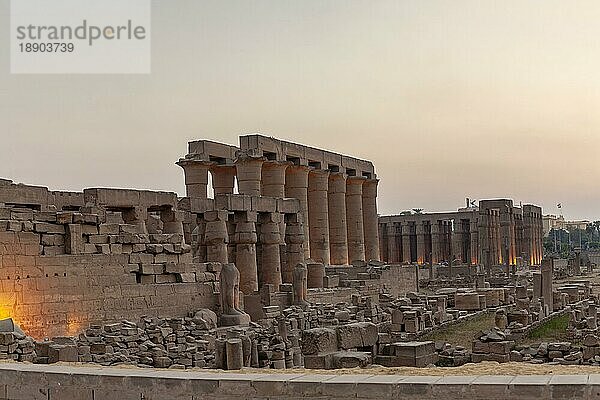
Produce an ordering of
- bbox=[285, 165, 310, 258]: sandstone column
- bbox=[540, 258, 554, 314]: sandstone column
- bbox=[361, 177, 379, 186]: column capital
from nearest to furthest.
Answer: bbox=[540, 258, 554, 314]: sandstone column, bbox=[285, 165, 310, 258]: sandstone column, bbox=[361, 177, 379, 186]: column capital

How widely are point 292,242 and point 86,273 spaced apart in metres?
11.8

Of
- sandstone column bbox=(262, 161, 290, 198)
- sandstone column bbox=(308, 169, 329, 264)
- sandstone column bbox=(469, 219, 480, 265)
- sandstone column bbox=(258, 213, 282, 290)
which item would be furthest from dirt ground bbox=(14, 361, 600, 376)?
sandstone column bbox=(469, 219, 480, 265)

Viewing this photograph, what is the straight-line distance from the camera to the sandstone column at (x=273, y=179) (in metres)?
34.5

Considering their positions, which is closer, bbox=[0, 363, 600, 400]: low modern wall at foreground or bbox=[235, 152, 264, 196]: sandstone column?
bbox=[0, 363, 600, 400]: low modern wall at foreground

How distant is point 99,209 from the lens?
2083 cm

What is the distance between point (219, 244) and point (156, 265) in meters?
4.98

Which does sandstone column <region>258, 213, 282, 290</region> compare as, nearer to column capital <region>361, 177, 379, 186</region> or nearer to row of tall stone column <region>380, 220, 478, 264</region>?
column capital <region>361, 177, 379, 186</region>

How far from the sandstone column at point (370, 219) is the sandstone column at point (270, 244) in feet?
51.6

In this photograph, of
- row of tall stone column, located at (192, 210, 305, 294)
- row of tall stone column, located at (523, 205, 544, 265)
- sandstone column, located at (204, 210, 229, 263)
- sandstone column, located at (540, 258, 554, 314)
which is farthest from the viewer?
row of tall stone column, located at (523, 205, 544, 265)

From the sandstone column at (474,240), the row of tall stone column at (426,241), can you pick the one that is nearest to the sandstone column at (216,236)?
the row of tall stone column at (426,241)

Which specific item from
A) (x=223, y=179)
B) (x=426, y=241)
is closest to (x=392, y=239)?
(x=426, y=241)

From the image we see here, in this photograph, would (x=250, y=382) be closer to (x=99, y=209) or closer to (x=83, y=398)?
(x=83, y=398)

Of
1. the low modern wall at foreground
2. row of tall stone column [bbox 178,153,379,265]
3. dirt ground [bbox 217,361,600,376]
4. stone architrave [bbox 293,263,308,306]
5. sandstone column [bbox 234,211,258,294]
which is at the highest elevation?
row of tall stone column [bbox 178,153,379,265]

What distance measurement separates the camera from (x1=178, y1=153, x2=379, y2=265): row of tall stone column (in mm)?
32750
